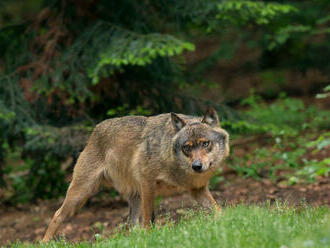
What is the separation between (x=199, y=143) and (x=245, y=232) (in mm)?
2153

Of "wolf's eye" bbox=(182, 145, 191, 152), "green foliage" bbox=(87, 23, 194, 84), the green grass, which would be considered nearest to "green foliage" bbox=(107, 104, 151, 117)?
"green foliage" bbox=(87, 23, 194, 84)

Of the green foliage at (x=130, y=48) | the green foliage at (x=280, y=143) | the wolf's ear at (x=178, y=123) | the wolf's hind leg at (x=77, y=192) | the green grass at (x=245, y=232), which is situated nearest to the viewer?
the green grass at (x=245, y=232)

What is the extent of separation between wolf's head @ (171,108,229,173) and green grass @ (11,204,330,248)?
0.87 m

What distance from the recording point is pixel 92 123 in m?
10.3

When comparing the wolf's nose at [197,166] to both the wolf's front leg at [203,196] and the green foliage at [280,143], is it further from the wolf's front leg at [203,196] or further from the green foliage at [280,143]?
the green foliage at [280,143]

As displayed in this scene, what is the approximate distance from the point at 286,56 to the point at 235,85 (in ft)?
7.12

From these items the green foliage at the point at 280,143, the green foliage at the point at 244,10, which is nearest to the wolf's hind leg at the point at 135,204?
the green foliage at the point at 280,143

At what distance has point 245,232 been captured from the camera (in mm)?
5199

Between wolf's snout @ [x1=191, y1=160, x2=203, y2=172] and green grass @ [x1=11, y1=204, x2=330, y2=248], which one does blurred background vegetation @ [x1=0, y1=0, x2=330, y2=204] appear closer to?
wolf's snout @ [x1=191, y1=160, x2=203, y2=172]

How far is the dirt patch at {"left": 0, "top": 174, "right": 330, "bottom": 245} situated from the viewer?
9.59m

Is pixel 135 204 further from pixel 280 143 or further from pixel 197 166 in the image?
pixel 280 143

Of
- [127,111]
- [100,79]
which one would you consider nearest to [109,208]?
[127,111]

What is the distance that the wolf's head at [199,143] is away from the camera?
7086 millimetres

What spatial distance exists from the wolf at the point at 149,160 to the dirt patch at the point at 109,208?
123 centimetres
